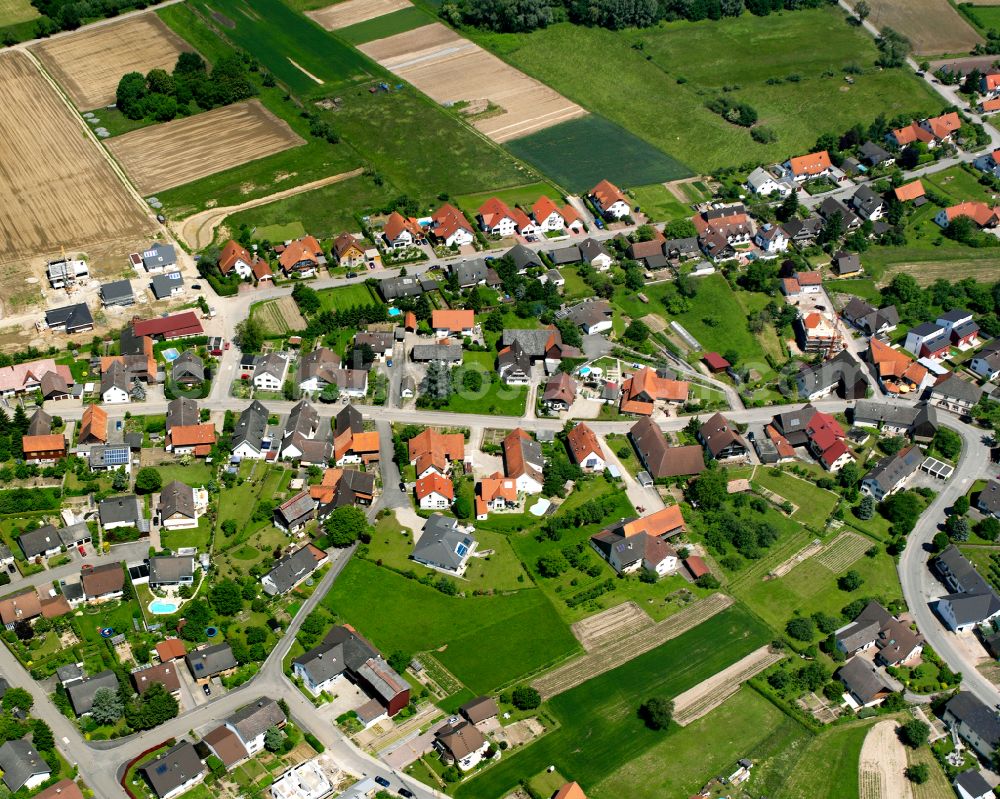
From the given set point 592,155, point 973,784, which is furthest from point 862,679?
point 592,155

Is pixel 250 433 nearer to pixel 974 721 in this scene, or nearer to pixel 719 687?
pixel 719 687

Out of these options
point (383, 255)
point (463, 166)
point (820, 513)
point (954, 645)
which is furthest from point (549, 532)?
point (463, 166)

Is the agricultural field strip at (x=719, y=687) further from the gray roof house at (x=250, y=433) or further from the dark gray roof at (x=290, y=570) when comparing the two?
the gray roof house at (x=250, y=433)

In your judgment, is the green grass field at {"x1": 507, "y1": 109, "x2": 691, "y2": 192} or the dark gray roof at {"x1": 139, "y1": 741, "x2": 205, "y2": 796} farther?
the green grass field at {"x1": 507, "y1": 109, "x2": 691, "y2": 192}

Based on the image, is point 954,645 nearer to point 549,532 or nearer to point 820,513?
point 820,513

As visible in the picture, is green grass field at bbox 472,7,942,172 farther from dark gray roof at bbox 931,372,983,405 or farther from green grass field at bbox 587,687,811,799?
green grass field at bbox 587,687,811,799

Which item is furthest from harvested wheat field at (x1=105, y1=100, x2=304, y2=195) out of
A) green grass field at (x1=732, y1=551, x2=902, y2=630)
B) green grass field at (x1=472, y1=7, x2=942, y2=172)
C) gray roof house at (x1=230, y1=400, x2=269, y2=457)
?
green grass field at (x1=732, y1=551, x2=902, y2=630)
